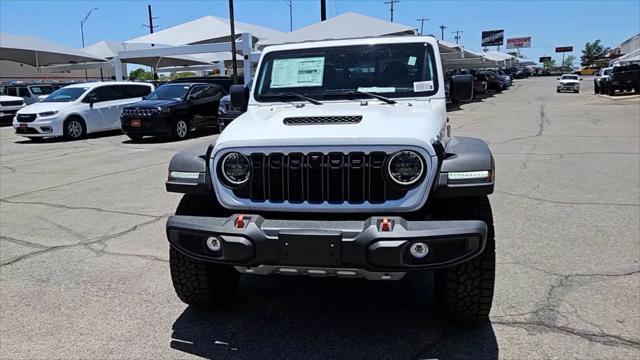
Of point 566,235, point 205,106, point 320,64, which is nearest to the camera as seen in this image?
point 320,64

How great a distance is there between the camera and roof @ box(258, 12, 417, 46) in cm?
2264

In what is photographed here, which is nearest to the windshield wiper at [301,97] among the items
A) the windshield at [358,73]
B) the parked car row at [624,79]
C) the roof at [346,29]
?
the windshield at [358,73]

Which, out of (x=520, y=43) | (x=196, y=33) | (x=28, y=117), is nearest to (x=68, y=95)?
(x=28, y=117)

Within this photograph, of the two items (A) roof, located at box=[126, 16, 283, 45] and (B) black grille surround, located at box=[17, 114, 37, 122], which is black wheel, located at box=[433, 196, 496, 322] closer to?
(B) black grille surround, located at box=[17, 114, 37, 122]

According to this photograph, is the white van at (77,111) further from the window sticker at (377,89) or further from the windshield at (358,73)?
the window sticker at (377,89)

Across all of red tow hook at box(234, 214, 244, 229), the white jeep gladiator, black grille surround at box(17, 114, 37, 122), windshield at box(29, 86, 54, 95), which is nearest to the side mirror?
the white jeep gladiator

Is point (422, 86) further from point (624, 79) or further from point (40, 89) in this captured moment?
point (624, 79)

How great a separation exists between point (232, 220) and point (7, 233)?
13.3ft

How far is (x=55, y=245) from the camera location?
17.2 feet

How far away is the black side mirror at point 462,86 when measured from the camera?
14.4ft

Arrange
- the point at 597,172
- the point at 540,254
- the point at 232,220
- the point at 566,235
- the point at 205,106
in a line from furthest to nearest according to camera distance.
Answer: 1. the point at 205,106
2. the point at 597,172
3. the point at 566,235
4. the point at 540,254
5. the point at 232,220

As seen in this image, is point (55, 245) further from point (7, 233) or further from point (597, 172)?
point (597, 172)

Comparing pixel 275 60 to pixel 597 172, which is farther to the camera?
pixel 597 172

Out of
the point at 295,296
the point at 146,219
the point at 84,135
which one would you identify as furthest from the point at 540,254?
the point at 84,135
